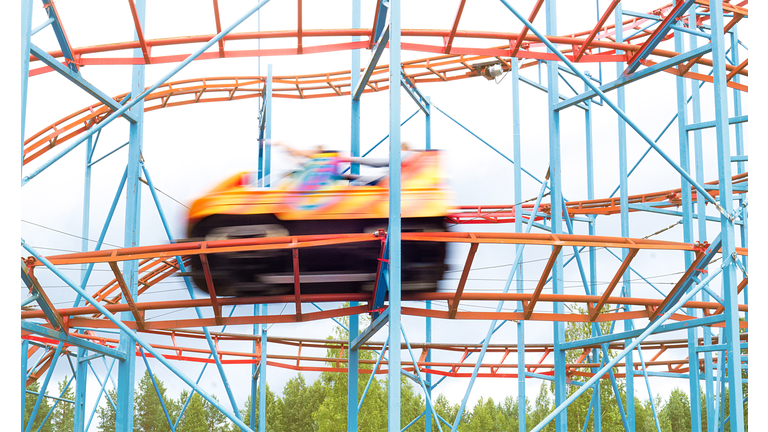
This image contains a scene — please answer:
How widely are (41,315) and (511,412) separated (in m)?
36.4

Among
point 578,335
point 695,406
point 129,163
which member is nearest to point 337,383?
point 578,335

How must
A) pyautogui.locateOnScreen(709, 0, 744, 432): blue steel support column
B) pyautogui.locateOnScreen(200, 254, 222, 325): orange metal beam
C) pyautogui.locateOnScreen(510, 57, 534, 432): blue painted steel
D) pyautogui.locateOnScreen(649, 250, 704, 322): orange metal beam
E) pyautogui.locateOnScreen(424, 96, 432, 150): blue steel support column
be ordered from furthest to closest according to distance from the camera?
1. pyautogui.locateOnScreen(424, 96, 432, 150): blue steel support column
2. pyautogui.locateOnScreen(510, 57, 534, 432): blue painted steel
3. pyautogui.locateOnScreen(649, 250, 704, 322): orange metal beam
4. pyautogui.locateOnScreen(709, 0, 744, 432): blue steel support column
5. pyautogui.locateOnScreen(200, 254, 222, 325): orange metal beam

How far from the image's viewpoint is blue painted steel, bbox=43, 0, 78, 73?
21.3 feet

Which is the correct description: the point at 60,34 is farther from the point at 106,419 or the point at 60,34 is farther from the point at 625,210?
the point at 106,419

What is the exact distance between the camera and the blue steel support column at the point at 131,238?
24.8 feet

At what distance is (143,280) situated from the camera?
47.4 feet

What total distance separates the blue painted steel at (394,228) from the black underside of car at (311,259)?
5.23ft

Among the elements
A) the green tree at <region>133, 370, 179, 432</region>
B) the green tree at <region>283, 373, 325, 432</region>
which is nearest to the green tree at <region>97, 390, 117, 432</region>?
the green tree at <region>133, 370, 179, 432</region>

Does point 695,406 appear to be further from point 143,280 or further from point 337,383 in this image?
point 337,383

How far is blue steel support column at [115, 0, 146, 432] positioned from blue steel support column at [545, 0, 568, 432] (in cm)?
500

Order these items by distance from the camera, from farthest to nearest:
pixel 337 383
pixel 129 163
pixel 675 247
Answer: pixel 337 383
pixel 129 163
pixel 675 247

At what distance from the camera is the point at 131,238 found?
8156mm

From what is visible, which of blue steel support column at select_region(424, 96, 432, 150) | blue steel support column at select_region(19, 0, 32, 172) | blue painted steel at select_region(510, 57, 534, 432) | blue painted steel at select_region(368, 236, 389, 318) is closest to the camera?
blue steel support column at select_region(19, 0, 32, 172)

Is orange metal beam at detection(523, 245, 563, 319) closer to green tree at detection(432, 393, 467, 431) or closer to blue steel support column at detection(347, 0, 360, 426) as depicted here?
blue steel support column at detection(347, 0, 360, 426)
